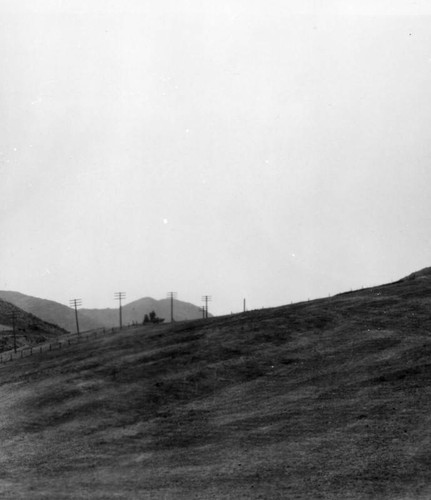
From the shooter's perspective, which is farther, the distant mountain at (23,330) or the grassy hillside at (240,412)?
the distant mountain at (23,330)

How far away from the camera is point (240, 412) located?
34906mm

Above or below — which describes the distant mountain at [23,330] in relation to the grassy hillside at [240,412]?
above

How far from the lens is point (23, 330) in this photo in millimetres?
115688

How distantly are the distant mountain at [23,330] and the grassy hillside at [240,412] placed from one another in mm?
42231

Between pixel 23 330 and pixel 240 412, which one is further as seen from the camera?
pixel 23 330

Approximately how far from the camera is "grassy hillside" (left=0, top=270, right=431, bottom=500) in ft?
78.5

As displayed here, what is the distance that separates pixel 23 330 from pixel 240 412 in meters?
91.2

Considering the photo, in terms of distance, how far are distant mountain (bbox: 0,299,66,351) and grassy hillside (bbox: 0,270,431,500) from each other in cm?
4223

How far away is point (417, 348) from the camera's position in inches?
1681

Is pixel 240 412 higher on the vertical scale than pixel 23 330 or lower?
lower

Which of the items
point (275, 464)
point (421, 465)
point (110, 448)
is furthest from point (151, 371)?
point (421, 465)

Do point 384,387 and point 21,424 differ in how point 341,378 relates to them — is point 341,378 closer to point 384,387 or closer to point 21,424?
point 384,387

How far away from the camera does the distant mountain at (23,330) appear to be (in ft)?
330

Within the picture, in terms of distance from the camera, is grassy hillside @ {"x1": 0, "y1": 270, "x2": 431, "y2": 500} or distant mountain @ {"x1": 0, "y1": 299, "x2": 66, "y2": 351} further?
distant mountain @ {"x1": 0, "y1": 299, "x2": 66, "y2": 351}
